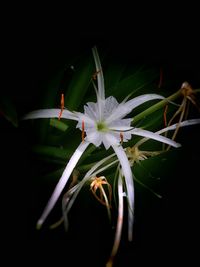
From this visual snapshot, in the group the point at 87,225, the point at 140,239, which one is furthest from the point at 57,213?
the point at 140,239

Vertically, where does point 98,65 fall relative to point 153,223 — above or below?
above

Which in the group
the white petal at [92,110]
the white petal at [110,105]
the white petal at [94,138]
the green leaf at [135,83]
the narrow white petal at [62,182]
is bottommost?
the narrow white petal at [62,182]

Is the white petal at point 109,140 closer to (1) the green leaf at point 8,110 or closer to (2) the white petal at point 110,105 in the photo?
(2) the white petal at point 110,105

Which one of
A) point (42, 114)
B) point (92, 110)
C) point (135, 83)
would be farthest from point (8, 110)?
point (135, 83)

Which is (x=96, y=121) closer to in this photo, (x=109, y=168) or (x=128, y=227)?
(x=109, y=168)

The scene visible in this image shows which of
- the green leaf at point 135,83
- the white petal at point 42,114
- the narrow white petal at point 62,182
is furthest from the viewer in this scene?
the green leaf at point 135,83

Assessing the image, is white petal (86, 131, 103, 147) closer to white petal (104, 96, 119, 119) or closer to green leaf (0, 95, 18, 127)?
white petal (104, 96, 119, 119)

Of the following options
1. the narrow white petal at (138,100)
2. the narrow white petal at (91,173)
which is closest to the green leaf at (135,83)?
the narrow white petal at (138,100)

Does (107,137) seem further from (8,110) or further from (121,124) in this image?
(8,110)

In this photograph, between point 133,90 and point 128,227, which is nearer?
point 128,227

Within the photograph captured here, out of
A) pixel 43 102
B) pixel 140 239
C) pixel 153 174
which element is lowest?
pixel 140 239

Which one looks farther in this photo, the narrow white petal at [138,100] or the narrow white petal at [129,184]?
the narrow white petal at [138,100]
